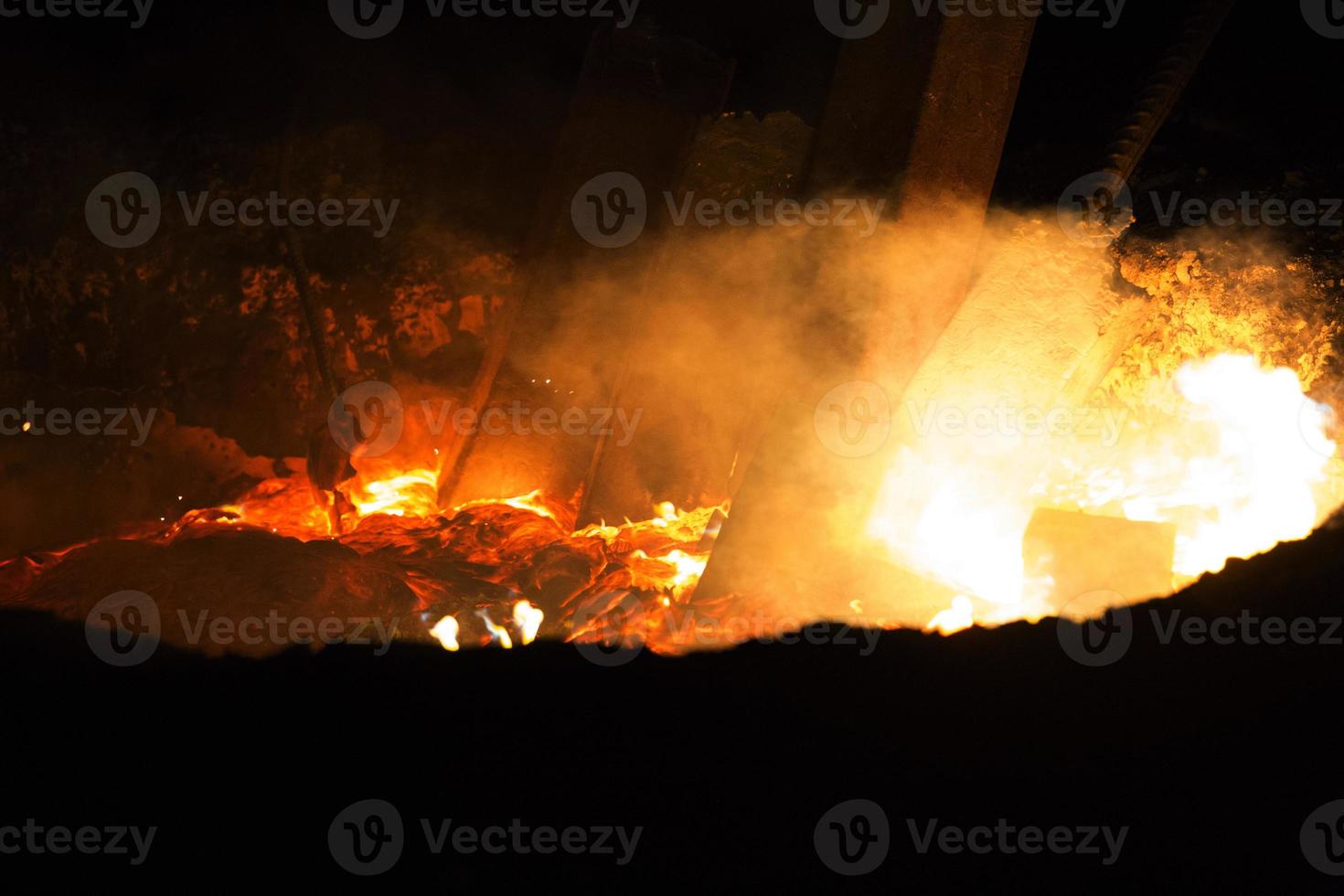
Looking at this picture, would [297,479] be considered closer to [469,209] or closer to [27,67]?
[469,209]

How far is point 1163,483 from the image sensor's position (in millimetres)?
5559

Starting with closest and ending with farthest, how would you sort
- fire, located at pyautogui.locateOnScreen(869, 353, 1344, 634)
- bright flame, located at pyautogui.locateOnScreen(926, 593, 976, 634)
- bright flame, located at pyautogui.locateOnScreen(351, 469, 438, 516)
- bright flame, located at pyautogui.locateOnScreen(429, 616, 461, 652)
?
bright flame, located at pyautogui.locateOnScreen(429, 616, 461, 652) < bright flame, located at pyautogui.locateOnScreen(926, 593, 976, 634) < fire, located at pyautogui.locateOnScreen(869, 353, 1344, 634) < bright flame, located at pyautogui.locateOnScreen(351, 469, 438, 516)

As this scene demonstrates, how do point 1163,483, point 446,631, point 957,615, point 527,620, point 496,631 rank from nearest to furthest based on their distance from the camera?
1. point 446,631
2. point 496,631
3. point 957,615
4. point 527,620
5. point 1163,483

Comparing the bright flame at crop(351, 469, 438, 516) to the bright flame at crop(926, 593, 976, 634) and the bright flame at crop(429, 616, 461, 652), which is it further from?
the bright flame at crop(926, 593, 976, 634)

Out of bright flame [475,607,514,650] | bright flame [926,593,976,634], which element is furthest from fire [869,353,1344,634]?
bright flame [475,607,514,650]

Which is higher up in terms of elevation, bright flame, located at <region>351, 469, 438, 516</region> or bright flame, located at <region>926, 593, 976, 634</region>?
bright flame, located at <region>351, 469, 438, 516</region>

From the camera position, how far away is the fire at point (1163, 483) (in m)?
5.09

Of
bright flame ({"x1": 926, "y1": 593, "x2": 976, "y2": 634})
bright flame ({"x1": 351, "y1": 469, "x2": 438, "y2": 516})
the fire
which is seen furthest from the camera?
bright flame ({"x1": 351, "y1": 469, "x2": 438, "y2": 516})

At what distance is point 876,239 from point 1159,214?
2223 mm

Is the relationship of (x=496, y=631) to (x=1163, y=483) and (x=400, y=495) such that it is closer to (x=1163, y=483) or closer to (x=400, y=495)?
(x=400, y=495)

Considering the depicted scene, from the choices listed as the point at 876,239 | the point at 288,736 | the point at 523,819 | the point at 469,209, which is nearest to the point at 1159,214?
the point at 876,239

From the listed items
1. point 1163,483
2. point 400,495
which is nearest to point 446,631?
point 400,495

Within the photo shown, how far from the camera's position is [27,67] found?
605 centimetres

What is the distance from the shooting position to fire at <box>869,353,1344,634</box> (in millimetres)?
5090
